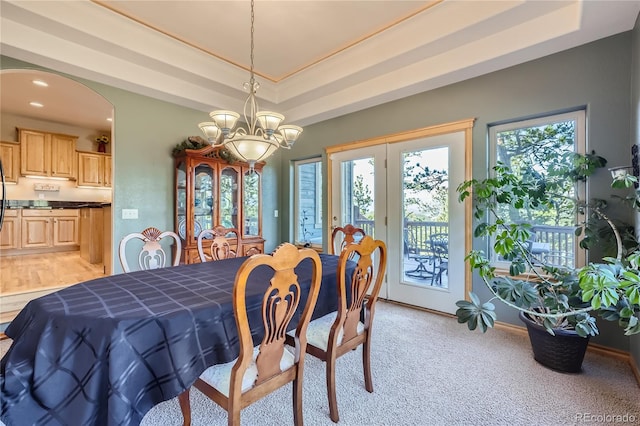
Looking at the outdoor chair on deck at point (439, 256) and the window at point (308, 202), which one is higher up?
the window at point (308, 202)

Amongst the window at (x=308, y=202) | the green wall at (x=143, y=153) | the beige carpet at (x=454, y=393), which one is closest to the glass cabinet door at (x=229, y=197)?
the green wall at (x=143, y=153)

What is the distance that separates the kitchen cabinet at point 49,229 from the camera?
5.96 m

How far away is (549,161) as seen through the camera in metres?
2.64

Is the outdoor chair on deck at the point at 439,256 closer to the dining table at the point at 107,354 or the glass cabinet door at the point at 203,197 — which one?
the dining table at the point at 107,354

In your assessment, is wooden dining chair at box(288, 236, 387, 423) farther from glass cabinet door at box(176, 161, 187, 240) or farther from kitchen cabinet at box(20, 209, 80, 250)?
kitchen cabinet at box(20, 209, 80, 250)

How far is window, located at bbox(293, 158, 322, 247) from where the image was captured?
4.55 meters

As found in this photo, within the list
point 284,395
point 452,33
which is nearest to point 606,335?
point 284,395

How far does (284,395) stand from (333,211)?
8.77 feet

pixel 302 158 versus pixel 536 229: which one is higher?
pixel 302 158

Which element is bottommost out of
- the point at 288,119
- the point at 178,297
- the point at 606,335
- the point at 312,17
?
the point at 606,335

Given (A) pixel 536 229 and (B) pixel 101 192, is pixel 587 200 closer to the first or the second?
(A) pixel 536 229

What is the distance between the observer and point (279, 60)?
131 inches

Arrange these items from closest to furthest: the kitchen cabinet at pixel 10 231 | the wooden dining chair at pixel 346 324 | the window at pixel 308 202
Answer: the wooden dining chair at pixel 346 324 → the window at pixel 308 202 → the kitchen cabinet at pixel 10 231

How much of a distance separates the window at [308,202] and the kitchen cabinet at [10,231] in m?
5.82
